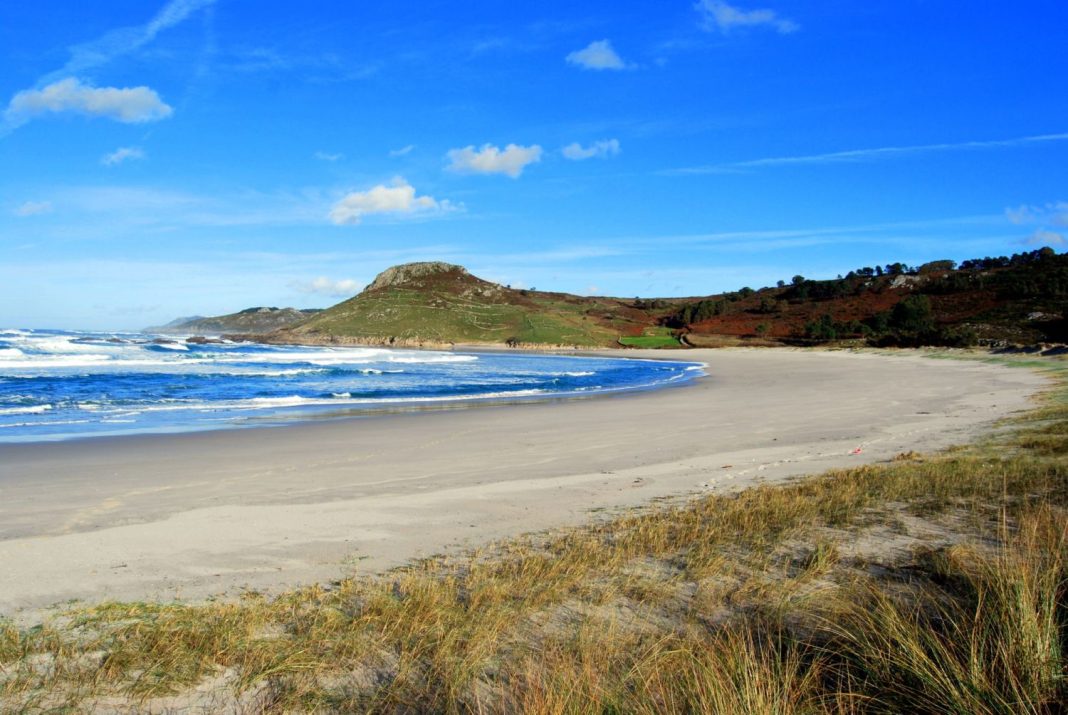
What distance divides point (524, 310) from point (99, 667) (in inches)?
3136

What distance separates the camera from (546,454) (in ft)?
38.5

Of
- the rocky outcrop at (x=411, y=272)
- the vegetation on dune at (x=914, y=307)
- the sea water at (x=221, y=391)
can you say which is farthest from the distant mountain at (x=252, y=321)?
the sea water at (x=221, y=391)

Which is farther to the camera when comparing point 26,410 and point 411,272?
point 411,272

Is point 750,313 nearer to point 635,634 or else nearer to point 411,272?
point 411,272

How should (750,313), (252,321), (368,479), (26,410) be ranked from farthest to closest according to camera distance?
(252,321)
(750,313)
(26,410)
(368,479)

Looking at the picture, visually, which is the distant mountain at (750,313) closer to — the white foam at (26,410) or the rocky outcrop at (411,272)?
the rocky outcrop at (411,272)

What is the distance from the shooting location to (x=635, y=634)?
13.0ft

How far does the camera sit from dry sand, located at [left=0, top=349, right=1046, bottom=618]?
18.9 ft

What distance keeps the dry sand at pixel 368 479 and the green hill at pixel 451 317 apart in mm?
56606

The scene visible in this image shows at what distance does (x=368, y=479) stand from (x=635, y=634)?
6389 mm

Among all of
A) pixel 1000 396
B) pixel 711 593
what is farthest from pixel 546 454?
pixel 1000 396

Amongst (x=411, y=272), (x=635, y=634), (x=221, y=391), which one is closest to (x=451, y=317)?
(x=411, y=272)

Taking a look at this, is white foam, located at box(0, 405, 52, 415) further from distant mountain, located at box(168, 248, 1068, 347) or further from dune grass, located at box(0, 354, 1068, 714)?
distant mountain, located at box(168, 248, 1068, 347)

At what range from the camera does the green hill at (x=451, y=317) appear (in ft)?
249
